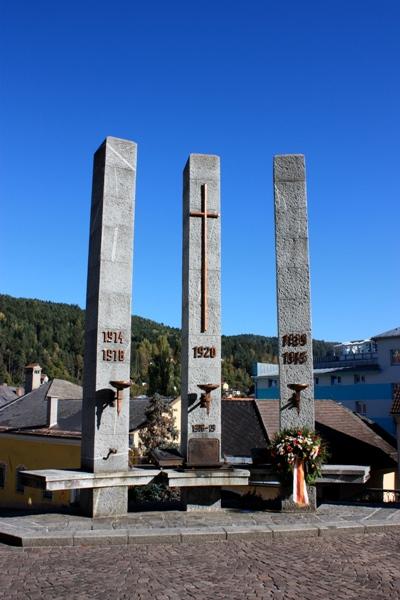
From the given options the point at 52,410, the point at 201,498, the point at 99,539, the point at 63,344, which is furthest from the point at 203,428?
the point at 63,344

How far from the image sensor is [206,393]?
1101 cm

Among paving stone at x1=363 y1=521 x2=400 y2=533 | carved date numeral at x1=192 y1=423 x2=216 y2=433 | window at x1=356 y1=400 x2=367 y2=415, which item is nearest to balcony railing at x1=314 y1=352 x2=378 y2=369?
window at x1=356 y1=400 x2=367 y2=415

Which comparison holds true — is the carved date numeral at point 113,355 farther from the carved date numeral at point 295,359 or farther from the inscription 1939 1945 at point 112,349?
the carved date numeral at point 295,359

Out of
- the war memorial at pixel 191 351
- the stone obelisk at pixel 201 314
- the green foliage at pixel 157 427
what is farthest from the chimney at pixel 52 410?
the stone obelisk at pixel 201 314

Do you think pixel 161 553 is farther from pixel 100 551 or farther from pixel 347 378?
pixel 347 378

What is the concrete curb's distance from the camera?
8.38 m

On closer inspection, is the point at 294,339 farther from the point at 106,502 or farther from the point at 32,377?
the point at 32,377

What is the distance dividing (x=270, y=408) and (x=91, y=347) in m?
19.2

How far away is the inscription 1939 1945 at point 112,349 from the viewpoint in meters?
10.6

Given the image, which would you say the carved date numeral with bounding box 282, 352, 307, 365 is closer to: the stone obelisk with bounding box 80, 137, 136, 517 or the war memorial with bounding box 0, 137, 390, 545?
the war memorial with bounding box 0, 137, 390, 545

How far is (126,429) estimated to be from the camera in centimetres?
1064

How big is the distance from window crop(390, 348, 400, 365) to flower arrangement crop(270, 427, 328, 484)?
40.3 metres

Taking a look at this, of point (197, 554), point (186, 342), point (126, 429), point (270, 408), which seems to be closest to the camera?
point (197, 554)

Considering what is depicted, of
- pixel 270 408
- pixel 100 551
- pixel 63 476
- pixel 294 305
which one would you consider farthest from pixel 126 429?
pixel 270 408
